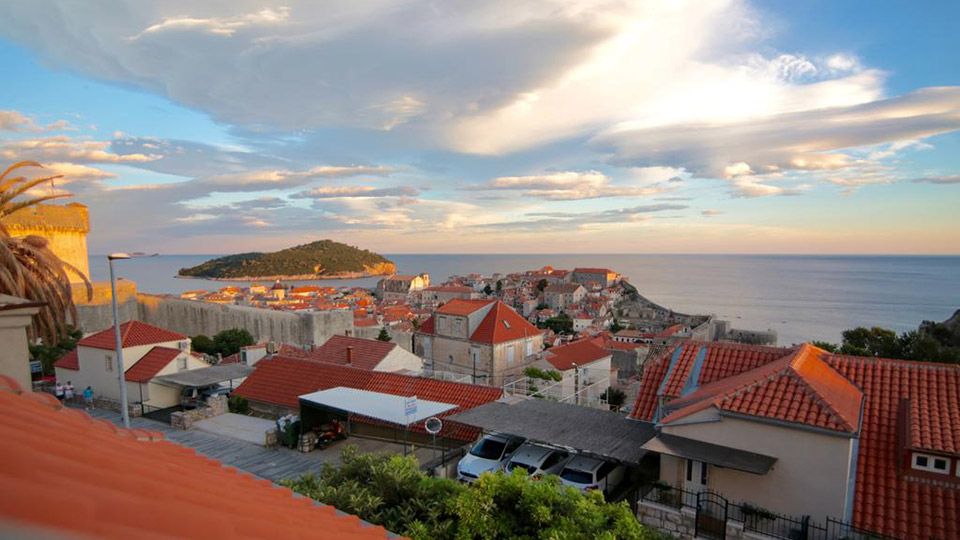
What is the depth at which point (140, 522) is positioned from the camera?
138 cm

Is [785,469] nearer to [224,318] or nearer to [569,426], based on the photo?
[569,426]

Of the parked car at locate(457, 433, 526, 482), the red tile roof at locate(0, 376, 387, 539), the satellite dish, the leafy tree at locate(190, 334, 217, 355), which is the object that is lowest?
the leafy tree at locate(190, 334, 217, 355)

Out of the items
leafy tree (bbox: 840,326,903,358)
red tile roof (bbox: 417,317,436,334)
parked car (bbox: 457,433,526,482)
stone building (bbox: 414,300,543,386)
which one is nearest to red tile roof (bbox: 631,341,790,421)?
parked car (bbox: 457,433,526,482)

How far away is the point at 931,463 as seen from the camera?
339 inches

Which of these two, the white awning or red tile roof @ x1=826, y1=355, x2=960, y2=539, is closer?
red tile roof @ x1=826, y1=355, x2=960, y2=539

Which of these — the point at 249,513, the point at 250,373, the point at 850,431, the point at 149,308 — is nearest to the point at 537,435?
the point at 850,431

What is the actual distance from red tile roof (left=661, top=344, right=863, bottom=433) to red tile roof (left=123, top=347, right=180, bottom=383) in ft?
59.1

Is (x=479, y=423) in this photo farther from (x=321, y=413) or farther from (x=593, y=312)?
(x=593, y=312)

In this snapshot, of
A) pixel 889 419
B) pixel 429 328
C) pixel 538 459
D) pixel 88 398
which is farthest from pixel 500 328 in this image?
pixel 889 419

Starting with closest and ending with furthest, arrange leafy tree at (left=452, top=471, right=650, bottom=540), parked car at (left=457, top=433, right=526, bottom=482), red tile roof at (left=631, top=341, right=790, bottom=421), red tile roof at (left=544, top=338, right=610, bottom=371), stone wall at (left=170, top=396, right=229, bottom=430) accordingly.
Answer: leafy tree at (left=452, top=471, right=650, bottom=540)
parked car at (left=457, top=433, right=526, bottom=482)
red tile roof at (left=631, top=341, right=790, bottom=421)
stone wall at (left=170, top=396, right=229, bottom=430)
red tile roof at (left=544, top=338, right=610, bottom=371)

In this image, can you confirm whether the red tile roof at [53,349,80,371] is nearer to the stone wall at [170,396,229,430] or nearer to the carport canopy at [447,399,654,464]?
the stone wall at [170,396,229,430]

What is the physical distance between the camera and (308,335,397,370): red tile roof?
2091 centimetres

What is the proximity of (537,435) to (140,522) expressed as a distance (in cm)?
1045

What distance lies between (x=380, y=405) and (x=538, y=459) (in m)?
4.55
